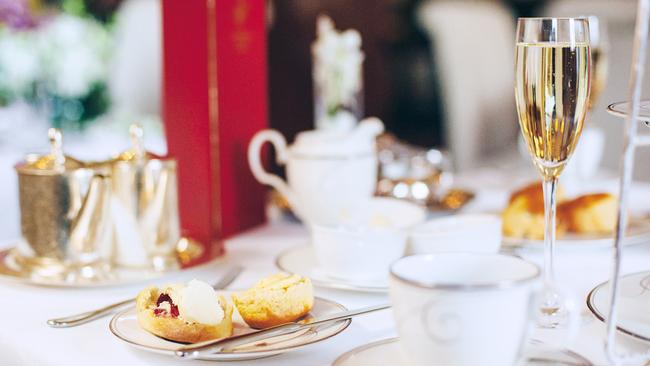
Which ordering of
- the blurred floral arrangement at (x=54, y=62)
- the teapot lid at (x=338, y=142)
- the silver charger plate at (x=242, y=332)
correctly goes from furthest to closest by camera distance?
the blurred floral arrangement at (x=54, y=62) → the teapot lid at (x=338, y=142) → the silver charger plate at (x=242, y=332)

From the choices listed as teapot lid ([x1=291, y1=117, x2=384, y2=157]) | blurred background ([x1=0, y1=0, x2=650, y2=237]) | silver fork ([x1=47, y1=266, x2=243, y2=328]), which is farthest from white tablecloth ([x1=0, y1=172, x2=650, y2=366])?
blurred background ([x1=0, y1=0, x2=650, y2=237])

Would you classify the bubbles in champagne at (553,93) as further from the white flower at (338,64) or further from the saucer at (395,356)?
the white flower at (338,64)

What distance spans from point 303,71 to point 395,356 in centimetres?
168

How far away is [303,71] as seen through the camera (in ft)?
7.57

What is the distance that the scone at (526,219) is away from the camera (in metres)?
1.15

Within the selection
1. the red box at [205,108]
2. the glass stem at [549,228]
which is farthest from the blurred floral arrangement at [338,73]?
the glass stem at [549,228]

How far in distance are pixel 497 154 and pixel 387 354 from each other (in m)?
2.55

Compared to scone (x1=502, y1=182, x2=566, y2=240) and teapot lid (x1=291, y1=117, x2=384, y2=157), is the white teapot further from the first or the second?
scone (x1=502, y1=182, x2=566, y2=240)

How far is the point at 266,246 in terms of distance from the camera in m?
1.20

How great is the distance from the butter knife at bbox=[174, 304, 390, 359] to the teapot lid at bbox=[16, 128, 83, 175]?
385mm

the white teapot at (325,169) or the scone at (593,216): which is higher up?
the white teapot at (325,169)

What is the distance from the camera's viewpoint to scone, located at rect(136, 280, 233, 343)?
0.71 meters

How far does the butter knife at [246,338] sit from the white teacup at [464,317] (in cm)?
12

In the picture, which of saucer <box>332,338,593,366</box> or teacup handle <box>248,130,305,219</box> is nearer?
saucer <box>332,338,593,366</box>
